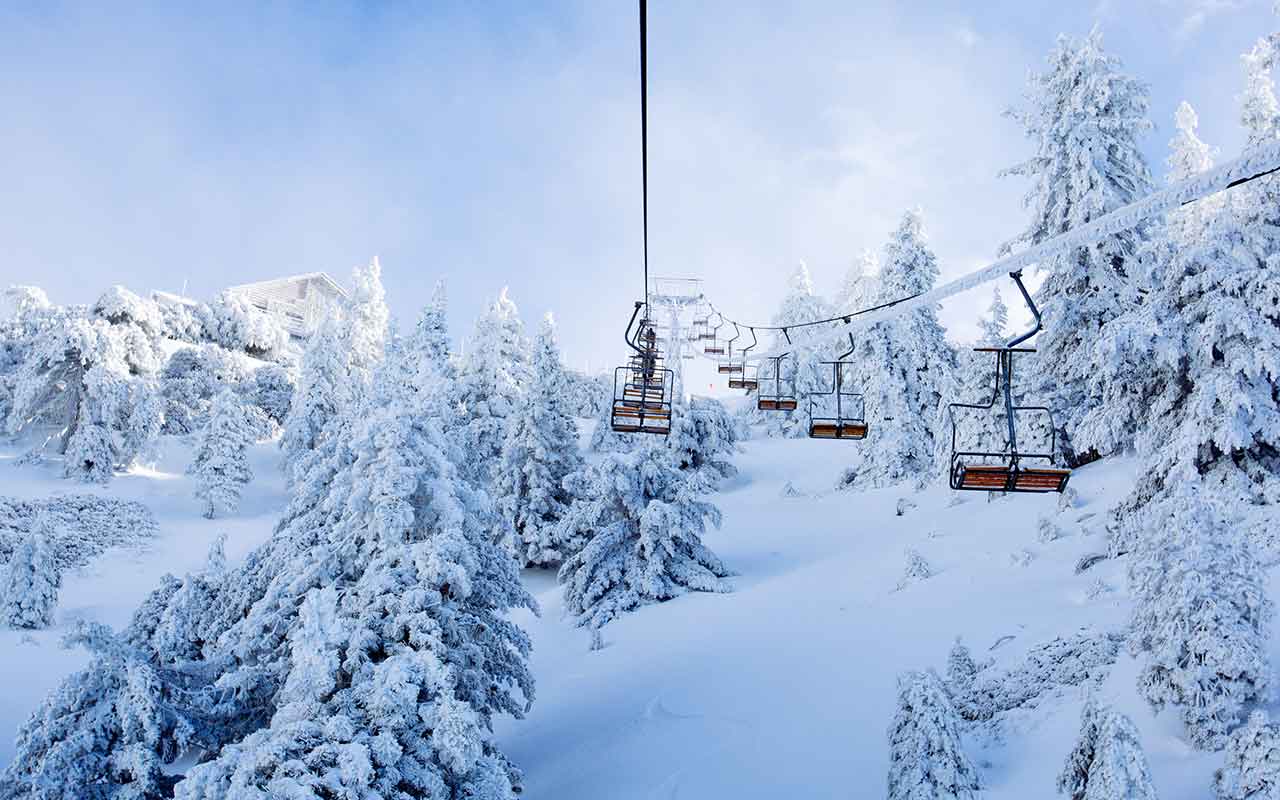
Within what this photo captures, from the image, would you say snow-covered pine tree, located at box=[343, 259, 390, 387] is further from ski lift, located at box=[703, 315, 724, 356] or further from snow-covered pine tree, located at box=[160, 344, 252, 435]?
ski lift, located at box=[703, 315, 724, 356]

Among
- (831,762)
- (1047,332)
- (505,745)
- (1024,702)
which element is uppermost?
(1047,332)

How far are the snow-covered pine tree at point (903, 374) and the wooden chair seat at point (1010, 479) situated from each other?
24.2 m

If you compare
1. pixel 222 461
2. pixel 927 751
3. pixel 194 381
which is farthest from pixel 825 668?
pixel 194 381

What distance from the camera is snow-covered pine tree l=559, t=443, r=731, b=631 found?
773 inches

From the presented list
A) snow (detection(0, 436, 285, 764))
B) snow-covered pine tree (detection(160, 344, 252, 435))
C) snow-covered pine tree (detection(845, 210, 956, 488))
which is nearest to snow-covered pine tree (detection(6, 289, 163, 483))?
snow (detection(0, 436, 285, 764))

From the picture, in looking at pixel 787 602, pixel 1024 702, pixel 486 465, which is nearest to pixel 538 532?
pixel 486 465

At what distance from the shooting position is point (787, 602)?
1748 centimetres

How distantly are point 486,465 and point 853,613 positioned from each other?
1912 centimetres

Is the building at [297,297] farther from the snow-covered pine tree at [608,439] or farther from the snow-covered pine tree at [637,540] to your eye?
the snow-covered pine tree at [637,540]

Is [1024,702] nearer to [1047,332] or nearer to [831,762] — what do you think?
[831,762]

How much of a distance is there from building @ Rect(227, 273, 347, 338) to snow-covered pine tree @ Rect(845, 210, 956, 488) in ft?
147

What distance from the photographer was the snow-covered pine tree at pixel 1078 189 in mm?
17219

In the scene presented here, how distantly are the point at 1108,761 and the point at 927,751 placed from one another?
1954 mm

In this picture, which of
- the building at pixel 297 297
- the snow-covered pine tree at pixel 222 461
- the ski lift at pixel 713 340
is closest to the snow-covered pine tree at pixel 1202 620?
the ski lift at pixel 713 340
